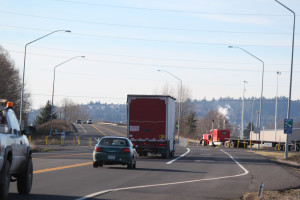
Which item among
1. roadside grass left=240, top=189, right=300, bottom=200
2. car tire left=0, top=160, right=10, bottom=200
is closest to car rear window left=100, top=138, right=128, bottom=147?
roadside grass left=240, top=189, right=300, bottom=200

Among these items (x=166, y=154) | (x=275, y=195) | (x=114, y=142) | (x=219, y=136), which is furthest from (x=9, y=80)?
(x=275, y=195)

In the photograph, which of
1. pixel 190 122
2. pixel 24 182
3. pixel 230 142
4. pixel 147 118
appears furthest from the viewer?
pixel 190 122

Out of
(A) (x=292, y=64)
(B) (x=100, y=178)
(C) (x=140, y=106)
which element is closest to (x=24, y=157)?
(B) (x=100, y=178)

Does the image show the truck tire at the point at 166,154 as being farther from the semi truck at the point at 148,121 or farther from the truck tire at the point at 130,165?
the truck tire at the point at 130,165

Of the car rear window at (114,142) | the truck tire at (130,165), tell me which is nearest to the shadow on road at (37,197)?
the truck tire at (130,165)

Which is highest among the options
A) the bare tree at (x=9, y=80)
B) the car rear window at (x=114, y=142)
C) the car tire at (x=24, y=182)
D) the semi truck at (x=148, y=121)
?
the bare tree at (x=9, y=80)

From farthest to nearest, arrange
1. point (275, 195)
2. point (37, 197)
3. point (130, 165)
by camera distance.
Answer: point (130, 165) → point (275, 195) → point (37, 197)

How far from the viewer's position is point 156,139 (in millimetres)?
36781

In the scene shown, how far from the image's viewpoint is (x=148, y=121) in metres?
36.5

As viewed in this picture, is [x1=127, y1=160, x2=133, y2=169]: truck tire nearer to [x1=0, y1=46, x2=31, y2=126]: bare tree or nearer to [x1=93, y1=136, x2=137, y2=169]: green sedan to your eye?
[x1=93, y1=136, x2=137, y2=169]: green sedan

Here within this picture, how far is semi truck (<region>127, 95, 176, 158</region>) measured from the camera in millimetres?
36281

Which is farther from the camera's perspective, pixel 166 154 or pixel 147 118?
pixel 166 154

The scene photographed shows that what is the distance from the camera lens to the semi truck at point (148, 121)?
119ft

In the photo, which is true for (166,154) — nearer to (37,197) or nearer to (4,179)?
(37,197)
